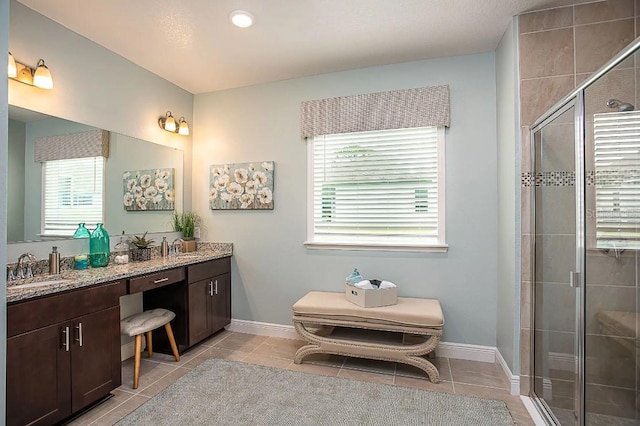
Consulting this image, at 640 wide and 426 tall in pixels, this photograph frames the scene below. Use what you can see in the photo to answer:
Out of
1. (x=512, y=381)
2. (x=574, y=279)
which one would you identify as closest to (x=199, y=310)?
(x=512, y=381)

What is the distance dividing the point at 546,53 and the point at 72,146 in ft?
11.8

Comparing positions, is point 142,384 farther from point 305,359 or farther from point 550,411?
point 550,411

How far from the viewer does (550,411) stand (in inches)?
76.4

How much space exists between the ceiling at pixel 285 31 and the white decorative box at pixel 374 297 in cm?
208

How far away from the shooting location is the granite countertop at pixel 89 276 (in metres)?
1.74

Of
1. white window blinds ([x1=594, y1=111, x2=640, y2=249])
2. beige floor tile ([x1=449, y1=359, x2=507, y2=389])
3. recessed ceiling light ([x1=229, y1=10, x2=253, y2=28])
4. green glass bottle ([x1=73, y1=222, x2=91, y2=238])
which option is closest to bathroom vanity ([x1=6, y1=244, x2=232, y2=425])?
green glass bottle ([x1=73, y1=222, x2=91, y2=238])

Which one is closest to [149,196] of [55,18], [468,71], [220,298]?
[220,298]

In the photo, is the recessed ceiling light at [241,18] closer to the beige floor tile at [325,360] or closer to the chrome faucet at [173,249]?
the chrome faucet at [173,249]

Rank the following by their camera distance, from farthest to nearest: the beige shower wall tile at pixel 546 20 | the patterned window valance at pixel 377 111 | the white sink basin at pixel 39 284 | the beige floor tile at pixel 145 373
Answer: the patterned window valance at pixel 377 111 < the beige floor tile at pixel 145 373 < the beige shower wall tile at pixel 546 20 < the white sink basin at pixel 39 284

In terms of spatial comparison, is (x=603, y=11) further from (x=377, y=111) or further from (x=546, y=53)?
(x=377, y=111)

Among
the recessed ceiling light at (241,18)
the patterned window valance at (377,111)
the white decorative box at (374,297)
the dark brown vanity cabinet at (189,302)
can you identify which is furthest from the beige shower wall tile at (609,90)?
the dark brown vanity cabinet at (189,302)

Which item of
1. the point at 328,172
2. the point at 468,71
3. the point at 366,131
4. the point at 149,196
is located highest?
the point at 468,71

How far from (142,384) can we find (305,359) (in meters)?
1.30

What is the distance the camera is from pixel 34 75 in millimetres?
2193
